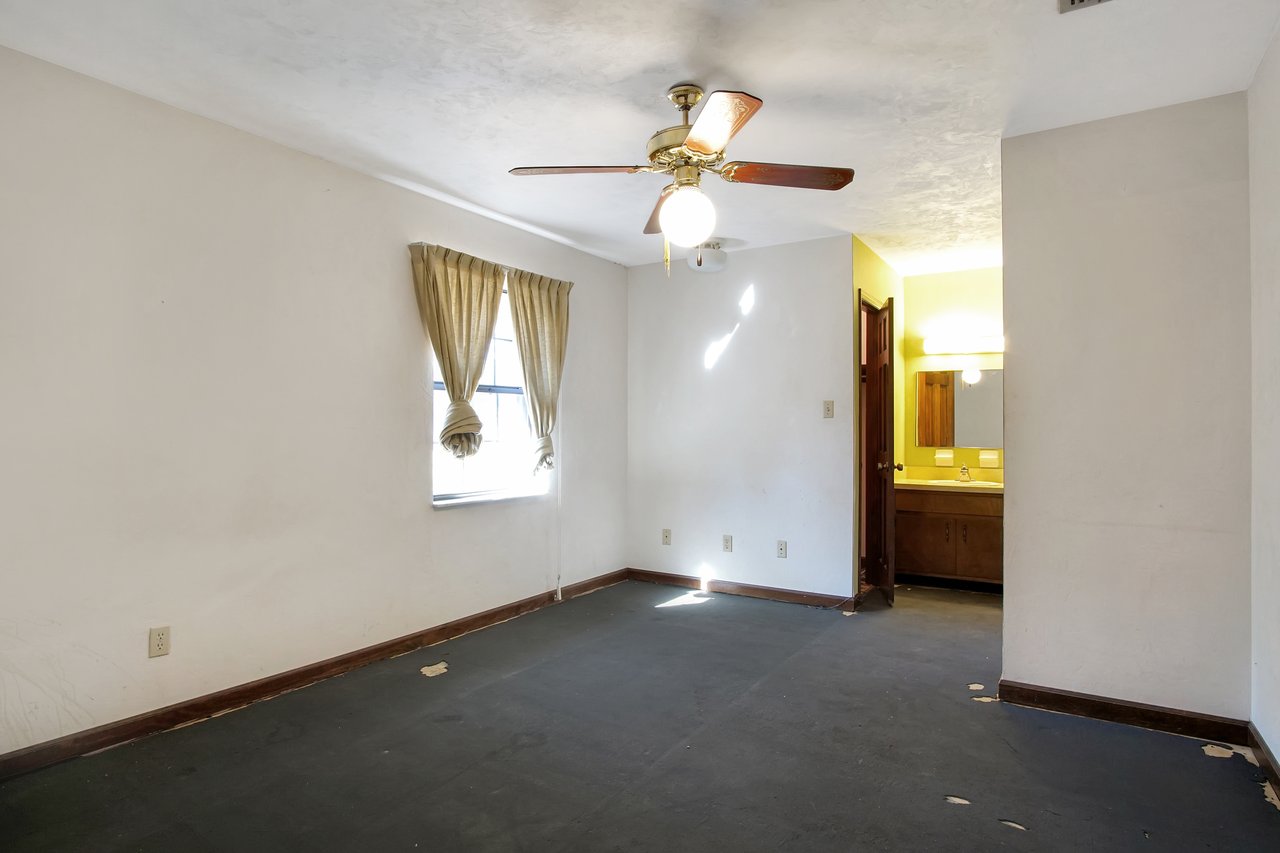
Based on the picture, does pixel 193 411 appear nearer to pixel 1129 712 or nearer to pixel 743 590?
pixel 743 590

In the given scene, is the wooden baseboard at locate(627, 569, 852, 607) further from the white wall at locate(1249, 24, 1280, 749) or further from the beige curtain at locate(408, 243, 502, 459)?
the white wall at locate(1249, 24, 1280, 749)

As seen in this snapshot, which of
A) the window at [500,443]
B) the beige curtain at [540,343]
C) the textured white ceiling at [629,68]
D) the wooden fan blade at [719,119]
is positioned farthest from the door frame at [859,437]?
the wooden fan blade at [719,119]

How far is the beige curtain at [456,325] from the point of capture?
3852mm

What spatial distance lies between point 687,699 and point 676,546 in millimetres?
2299

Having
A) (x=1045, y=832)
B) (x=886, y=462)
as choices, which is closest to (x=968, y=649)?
(x=886, y=462)

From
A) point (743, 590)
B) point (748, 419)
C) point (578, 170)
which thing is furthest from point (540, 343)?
point (743, 590)

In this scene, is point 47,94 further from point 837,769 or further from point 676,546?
point 676,546

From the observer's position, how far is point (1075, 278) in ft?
9.78

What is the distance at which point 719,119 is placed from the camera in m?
2.29

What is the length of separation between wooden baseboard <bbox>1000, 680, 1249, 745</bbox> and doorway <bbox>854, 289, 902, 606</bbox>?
1690mm

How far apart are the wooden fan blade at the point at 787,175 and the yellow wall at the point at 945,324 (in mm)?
3574

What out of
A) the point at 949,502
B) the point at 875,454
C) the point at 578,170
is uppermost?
the point at 578,170

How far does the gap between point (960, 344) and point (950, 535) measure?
162 centimetres

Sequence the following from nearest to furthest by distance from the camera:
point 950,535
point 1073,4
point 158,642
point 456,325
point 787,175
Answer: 1. point 1073,4
2. point 787,175
3. point 158,642
4. point 456,325
5. point 950,535
